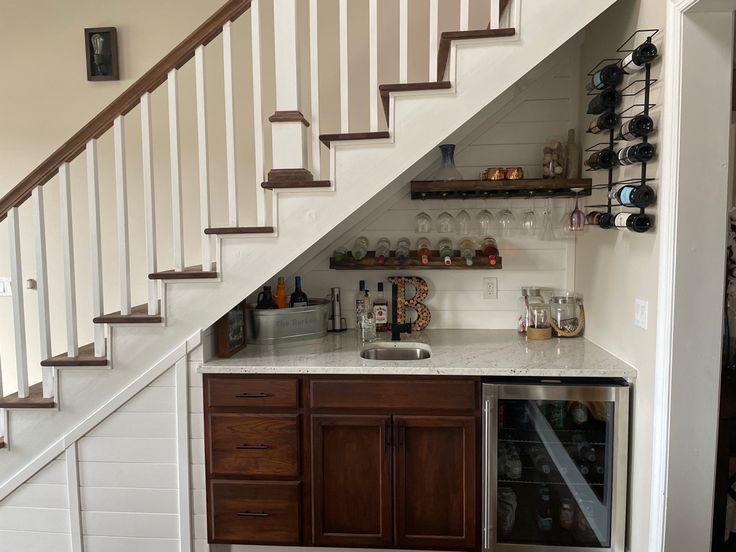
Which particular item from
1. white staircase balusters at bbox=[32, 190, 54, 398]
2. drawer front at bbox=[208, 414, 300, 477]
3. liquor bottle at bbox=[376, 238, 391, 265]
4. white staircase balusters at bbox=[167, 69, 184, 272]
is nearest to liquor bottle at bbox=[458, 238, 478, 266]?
liquor bottle at bbox=[376, 238, 391, 265]

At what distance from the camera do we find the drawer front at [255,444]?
2.21 m

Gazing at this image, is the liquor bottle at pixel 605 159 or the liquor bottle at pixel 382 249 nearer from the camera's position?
the liquor bottle at pixel 605 159

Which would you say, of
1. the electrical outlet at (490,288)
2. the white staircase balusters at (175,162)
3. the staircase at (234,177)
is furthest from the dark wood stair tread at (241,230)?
the electrical outlet at (490,288)

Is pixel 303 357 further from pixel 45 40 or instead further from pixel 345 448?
pixel 45 40

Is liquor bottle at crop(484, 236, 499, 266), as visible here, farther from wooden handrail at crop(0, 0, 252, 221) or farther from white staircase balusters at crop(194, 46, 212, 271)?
wooden handrail at crop(0, 0, 252, 221)

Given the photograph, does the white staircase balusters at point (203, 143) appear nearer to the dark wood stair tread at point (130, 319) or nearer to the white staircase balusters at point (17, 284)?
the dark wood stair tread at point (130, 319)

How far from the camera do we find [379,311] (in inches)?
112

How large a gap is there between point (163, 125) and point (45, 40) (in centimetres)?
89

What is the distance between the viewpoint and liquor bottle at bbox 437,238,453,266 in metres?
2.65

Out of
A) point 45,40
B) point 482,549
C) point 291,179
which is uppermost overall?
point 45,40

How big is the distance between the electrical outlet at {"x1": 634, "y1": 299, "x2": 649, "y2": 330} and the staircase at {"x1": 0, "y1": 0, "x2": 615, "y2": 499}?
3.18 ft

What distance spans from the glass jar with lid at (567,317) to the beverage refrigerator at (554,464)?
510 millimetres

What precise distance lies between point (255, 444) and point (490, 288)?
148cm

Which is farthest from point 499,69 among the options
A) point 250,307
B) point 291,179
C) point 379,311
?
point 250,307
